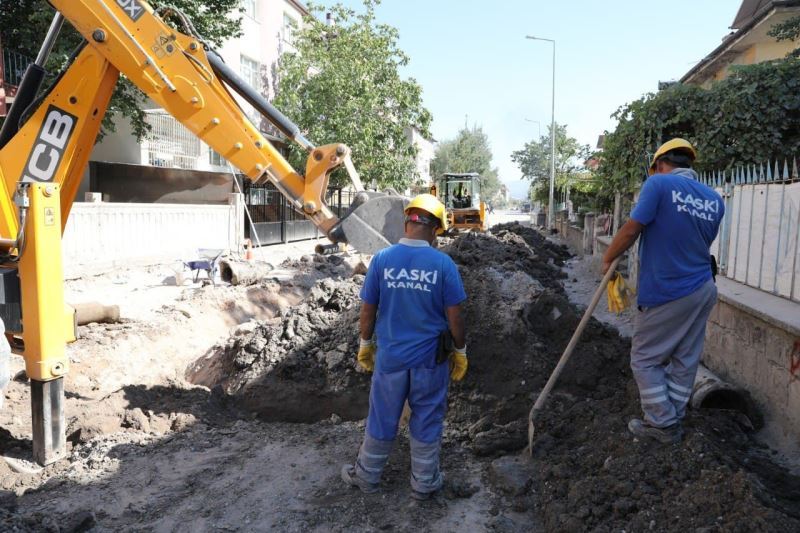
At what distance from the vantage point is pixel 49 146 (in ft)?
15.3

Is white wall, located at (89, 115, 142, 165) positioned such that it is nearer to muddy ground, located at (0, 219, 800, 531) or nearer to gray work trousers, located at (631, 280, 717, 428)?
muddy ground, located at (0, 219, 800, 531)

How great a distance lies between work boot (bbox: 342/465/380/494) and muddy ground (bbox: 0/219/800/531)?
7cm

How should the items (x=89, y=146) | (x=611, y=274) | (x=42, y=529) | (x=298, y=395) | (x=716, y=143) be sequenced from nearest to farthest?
(x=42, y=529), (x=611, y=274), (x=89, y=146), (x=298, y=395), (x=716, y=143)

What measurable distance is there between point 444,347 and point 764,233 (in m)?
3.70

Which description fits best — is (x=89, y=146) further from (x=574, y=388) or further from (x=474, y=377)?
(x=574, y=388)

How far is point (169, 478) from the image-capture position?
3.99 meters

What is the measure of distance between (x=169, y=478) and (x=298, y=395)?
1.89 metres

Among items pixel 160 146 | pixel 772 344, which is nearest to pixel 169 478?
pixel 772 344

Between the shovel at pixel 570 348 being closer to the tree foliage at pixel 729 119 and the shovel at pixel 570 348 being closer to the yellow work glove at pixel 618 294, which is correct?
the yellow work glove at pixel 618 294

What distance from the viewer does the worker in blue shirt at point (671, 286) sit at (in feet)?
11.8

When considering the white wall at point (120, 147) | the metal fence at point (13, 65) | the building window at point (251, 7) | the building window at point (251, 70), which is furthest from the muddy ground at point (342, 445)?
the building window at point (251, 7)

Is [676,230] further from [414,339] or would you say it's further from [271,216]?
[271,216]

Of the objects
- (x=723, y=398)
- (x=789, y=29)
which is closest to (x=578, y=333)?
(x=723, y=398)

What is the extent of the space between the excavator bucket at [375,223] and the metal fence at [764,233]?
324 centimetres
